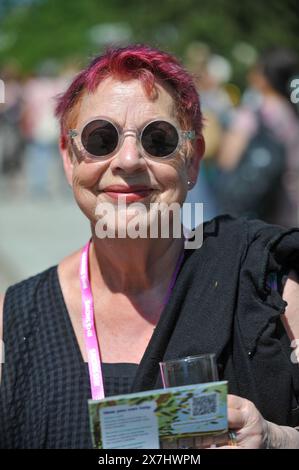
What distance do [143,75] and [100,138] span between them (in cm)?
24

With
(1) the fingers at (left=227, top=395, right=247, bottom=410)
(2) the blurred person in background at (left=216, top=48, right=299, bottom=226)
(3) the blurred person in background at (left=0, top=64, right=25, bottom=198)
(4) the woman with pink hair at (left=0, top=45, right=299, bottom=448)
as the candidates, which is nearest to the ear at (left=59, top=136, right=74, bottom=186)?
(4) the woman with pink hair at (left=0, top=45, right=299, bottom=448)

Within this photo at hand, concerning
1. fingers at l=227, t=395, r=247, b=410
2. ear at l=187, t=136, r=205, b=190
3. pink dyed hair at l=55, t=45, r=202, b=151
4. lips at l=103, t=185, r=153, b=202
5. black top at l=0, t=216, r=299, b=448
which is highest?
pink dyed hair at l=55, t=45, r=202, b=151

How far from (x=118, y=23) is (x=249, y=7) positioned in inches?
226

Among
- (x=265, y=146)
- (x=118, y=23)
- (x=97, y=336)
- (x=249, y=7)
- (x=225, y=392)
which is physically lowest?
(x=225, y=392)

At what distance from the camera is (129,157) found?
2480mm

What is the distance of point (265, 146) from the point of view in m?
5.62

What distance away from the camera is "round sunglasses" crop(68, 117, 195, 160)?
8.29 feet

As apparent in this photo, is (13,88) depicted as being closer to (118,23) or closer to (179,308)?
(118,23)

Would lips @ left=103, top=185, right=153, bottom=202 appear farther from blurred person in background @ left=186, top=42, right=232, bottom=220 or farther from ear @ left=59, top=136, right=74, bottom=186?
blurred person in background @ left=186, top=42, right=232, bottom=220

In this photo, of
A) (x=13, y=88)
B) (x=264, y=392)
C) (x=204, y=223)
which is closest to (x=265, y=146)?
(x=204, y=223)

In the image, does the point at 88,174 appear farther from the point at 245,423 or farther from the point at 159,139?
the point at 245,423

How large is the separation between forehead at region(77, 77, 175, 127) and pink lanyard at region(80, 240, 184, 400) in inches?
17.9

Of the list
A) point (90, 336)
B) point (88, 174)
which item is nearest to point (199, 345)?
point (90, 336)

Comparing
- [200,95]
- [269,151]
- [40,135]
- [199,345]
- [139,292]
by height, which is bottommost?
[199,345]
